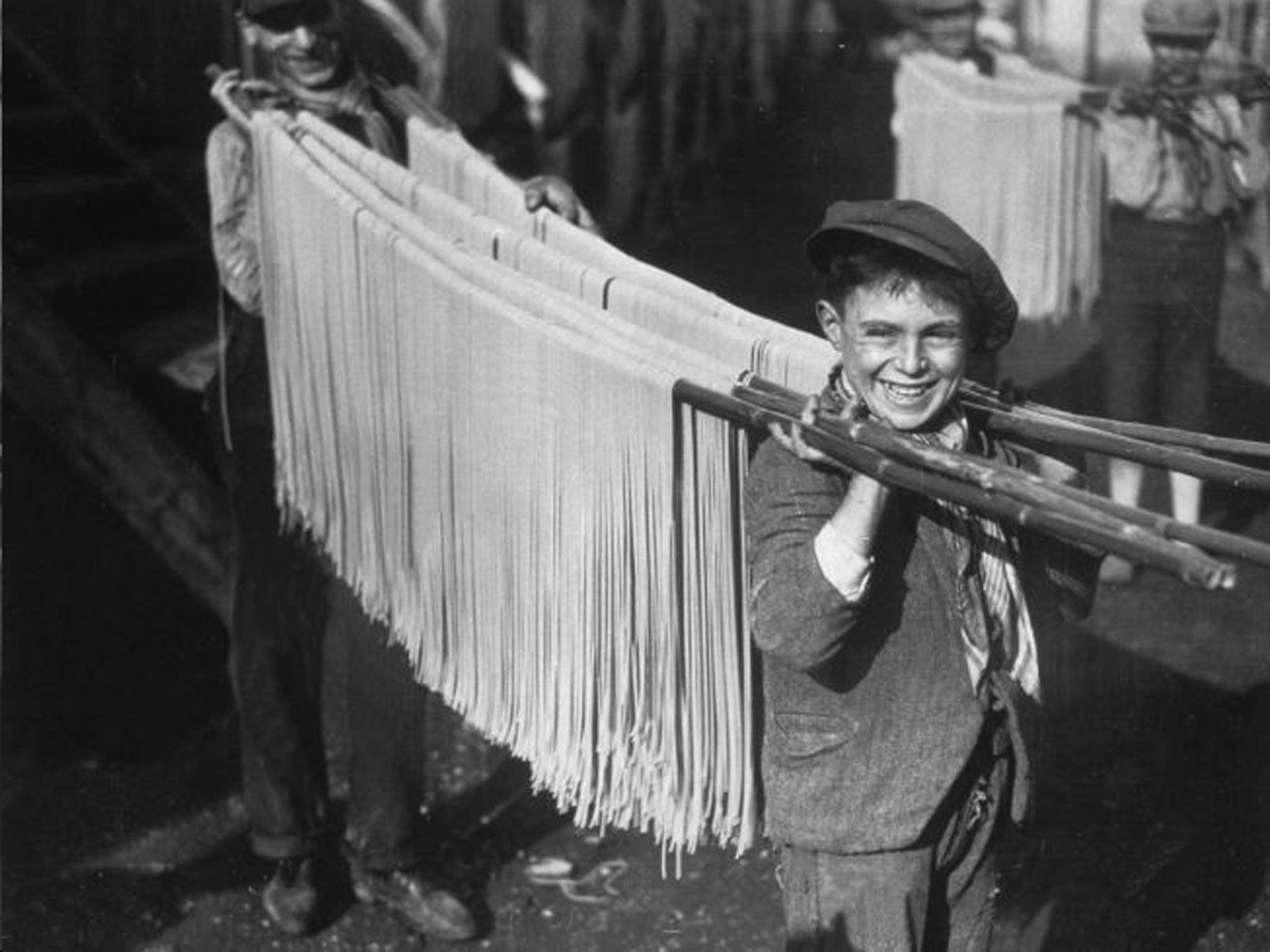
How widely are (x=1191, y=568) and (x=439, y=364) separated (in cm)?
145

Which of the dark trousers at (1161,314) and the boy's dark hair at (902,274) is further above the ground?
the boy's dark hair at (902,274)

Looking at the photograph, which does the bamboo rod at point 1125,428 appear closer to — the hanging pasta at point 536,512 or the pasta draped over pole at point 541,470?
the pasta draped over pole at point 541,470

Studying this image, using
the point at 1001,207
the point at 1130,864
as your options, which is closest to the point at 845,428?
the point at 1130,864

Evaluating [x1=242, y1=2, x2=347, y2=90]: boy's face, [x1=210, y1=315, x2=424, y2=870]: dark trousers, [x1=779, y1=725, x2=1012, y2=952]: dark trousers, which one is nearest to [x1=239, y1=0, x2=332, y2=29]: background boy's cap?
[x1=242, y1=2, x2=347, y2=90]: boy's face

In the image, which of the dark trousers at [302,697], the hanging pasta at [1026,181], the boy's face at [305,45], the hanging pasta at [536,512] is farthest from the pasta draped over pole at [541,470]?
the hanging pasta at [1026,181]

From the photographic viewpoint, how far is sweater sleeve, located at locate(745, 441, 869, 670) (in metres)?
2.23

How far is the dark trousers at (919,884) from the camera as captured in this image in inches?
95.6

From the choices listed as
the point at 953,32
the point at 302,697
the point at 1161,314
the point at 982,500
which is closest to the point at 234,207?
the point at 302,697

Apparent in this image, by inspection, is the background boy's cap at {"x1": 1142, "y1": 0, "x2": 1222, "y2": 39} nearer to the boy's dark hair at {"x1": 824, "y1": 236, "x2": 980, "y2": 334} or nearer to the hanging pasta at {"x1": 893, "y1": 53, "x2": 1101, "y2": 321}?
the hanging pasta at {"x1": 893, "y1": 53, "x2": 1101, "y2": 321}

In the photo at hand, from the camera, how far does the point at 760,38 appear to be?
864 centimetres

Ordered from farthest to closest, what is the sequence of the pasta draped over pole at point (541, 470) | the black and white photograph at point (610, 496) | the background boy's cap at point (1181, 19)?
1. the background boy's cap at point (1181, 19)
2. the pasta draped over pole at point (541, 470)
3. the black and white photograph at point (610, 496)

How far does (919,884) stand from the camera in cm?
244

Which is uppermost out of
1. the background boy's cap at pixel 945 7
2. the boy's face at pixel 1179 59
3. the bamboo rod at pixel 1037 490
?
the bamboo rod at pixel 1037 490

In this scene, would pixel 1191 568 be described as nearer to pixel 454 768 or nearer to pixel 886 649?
pixel 886 649
